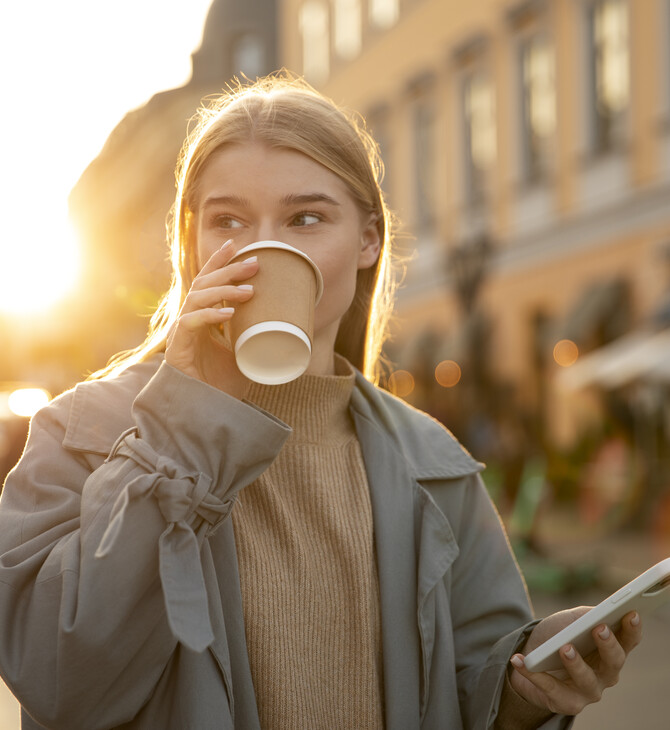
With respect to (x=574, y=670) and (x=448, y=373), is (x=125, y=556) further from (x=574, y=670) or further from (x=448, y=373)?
(x=448, y=373)

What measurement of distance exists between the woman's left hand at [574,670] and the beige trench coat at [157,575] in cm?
5

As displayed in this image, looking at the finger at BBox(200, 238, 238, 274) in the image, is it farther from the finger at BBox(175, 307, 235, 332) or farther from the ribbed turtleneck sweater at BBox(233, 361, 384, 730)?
the ribbed turtleneck sweater at BBox(233, 361, 384, 730)

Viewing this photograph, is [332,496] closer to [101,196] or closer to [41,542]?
[41,542]

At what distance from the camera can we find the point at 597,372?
14781 mm

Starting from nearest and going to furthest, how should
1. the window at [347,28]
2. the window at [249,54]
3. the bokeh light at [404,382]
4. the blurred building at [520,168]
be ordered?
the blurred building at [520,168] → the window at [249,54] → the bokeh light at [404,382] → the window at [347,28]

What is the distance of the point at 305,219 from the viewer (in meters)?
1.98

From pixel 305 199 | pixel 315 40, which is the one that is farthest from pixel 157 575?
pixel 315 40

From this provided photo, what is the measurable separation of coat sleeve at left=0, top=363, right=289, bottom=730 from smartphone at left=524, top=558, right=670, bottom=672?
588 mm

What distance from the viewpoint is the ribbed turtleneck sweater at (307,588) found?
1.90 metres

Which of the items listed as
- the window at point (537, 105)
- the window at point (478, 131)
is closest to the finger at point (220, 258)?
the window at point (537, 105)

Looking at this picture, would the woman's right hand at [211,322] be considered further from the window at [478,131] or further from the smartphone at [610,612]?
the window at [478,131]

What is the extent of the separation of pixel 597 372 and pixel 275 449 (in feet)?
44.4

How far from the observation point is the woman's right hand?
1669 mm

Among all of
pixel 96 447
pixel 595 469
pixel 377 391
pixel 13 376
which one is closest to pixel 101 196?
pixel 377 391
